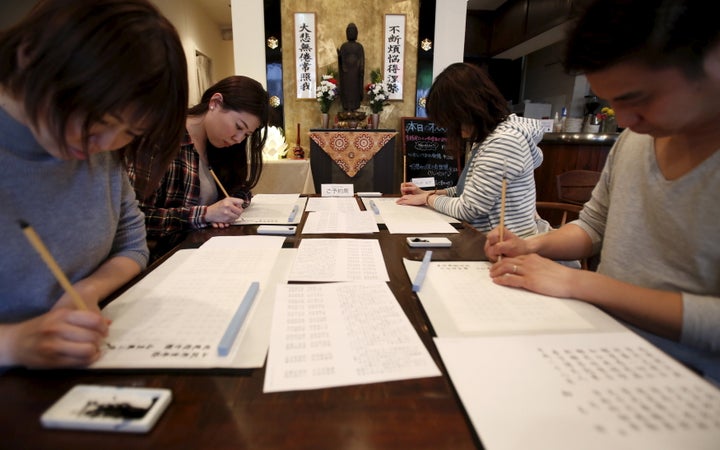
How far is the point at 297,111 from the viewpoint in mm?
3900

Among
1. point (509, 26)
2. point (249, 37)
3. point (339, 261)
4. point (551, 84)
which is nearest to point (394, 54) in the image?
point (249, 37)

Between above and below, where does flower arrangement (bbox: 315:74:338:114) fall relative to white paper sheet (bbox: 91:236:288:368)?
above

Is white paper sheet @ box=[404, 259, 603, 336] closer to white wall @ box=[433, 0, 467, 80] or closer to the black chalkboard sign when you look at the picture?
the black chalkboard sign

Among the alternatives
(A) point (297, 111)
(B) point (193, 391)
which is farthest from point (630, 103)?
(A) point (297, 111)

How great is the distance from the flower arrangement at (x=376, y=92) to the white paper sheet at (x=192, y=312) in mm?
3166

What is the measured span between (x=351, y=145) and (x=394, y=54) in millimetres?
1143

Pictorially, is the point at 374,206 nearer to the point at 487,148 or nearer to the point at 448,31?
the point at 487,148

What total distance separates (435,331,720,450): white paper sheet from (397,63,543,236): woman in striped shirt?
77 centimetres

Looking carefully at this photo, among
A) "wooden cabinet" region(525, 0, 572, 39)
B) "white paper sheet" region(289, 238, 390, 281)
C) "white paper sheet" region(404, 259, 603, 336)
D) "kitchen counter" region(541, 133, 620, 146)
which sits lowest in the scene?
"white paper sheet" region(404, 259, 603, 336)

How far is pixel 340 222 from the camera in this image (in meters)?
1.18

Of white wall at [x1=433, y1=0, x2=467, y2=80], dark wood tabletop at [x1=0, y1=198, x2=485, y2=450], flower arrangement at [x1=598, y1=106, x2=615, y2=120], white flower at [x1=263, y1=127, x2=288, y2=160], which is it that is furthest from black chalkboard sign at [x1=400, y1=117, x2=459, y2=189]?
dark wood tabletop at [x1=0, y1=198, x2=485, y2=450]

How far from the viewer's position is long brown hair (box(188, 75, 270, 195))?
135 cm

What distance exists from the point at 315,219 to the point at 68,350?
84 centimetres

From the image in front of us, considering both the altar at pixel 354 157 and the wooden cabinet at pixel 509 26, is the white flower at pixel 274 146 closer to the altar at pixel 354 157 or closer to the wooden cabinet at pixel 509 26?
the altar at pixel 354 157
